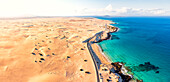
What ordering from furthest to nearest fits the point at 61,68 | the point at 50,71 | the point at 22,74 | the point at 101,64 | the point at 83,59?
the point at 83,59
the point at 101,64
the point at 61,68
the point at 50,71
the point at 22,74

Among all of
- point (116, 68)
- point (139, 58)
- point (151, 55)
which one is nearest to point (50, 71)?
point (116, 68)

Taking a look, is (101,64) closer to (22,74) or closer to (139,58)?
(139,58)

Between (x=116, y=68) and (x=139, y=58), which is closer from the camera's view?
(x=116, y=68)

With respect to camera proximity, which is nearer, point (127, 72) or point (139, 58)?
point (127, 72)

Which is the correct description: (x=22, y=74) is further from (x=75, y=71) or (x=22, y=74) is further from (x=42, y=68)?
(x=75, y=71)

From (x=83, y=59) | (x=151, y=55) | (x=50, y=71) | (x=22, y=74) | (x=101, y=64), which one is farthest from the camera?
(x=151, y=55)

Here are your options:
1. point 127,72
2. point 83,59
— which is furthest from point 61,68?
point 127,72

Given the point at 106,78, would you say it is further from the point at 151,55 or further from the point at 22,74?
the point at 151,55

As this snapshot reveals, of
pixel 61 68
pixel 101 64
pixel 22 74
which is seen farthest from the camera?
pixel 101 64
